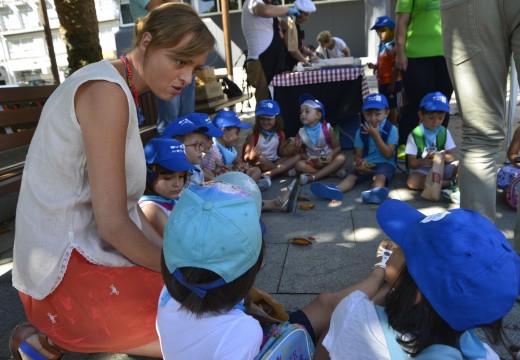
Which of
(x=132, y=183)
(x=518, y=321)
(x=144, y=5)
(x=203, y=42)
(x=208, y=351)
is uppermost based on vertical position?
(x=144, y=5)

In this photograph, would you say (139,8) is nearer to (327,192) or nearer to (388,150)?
(327,192)

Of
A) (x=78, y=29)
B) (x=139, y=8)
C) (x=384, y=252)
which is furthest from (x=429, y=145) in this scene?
(x=78, y=29)

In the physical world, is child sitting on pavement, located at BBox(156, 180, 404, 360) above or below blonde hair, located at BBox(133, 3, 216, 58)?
below

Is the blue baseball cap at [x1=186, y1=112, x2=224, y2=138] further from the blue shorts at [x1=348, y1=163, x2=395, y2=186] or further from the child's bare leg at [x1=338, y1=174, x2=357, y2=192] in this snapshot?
the blue shorts at [x1=348, y1=163, x2=395, y2=186]

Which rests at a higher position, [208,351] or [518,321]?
[208,351]

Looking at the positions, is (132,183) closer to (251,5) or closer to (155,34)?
(155,34)

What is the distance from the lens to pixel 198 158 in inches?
130

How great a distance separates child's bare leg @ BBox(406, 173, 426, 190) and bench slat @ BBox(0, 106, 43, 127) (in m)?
3.33

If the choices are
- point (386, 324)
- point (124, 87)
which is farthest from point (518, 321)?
point (124, 87)

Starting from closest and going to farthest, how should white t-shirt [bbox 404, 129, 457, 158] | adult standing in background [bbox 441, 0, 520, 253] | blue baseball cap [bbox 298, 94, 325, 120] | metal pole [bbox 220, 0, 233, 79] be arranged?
1. adult standing in background [bbox 441, 0, 520, 253]
2. white t-shirt [bbox 404, 129, 457, 158]
3. blue baseball cap [bbox 298, 94, 325, 120]
4. metal pole [bbox 220, 0, 233, 79]

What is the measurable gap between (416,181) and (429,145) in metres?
0.37

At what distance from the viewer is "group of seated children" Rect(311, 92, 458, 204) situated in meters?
3.75

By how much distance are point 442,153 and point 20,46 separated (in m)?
36.5

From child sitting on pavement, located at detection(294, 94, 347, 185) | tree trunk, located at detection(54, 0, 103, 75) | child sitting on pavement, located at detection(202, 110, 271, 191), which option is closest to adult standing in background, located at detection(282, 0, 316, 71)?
child sitting on pavement, located at detection(294, 94, 347, 185)
